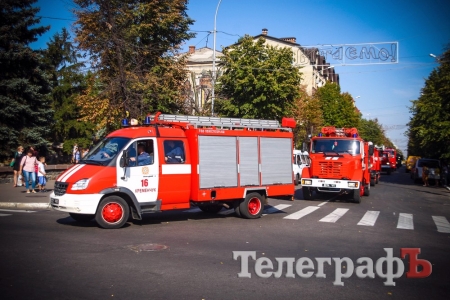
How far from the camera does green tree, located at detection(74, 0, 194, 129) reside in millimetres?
20578

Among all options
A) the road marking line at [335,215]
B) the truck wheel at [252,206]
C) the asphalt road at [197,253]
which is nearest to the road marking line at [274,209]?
the asphalt road at [197,253]

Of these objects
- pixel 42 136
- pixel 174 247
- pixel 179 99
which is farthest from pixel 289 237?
pixel 42 136

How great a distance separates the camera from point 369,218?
14.2m

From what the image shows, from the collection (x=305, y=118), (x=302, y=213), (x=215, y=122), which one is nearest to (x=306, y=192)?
(x=302, y=213)

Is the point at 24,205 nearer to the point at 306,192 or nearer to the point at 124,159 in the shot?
the point at 124,159

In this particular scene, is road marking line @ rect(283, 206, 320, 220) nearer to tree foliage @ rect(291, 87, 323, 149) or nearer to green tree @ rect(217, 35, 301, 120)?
green tree @ rect(217, 35, 301, 120)

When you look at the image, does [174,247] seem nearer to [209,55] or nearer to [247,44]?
[247,44]

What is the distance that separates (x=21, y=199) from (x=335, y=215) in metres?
11.1

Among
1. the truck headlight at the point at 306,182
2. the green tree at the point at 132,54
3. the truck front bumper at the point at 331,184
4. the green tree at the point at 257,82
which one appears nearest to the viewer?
the truck front bumper at the point at 331,184

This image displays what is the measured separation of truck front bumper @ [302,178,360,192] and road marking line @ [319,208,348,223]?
1.82m

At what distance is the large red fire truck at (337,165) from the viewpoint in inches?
721

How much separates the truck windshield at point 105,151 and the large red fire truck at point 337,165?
396 inches

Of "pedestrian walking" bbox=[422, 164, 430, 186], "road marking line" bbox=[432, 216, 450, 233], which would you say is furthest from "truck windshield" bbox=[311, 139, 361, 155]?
Answer: "pedestrian walking" bbox=[422, 164, 430, 186]

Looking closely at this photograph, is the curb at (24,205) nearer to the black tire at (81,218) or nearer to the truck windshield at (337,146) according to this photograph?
the black tire at (81,218)
